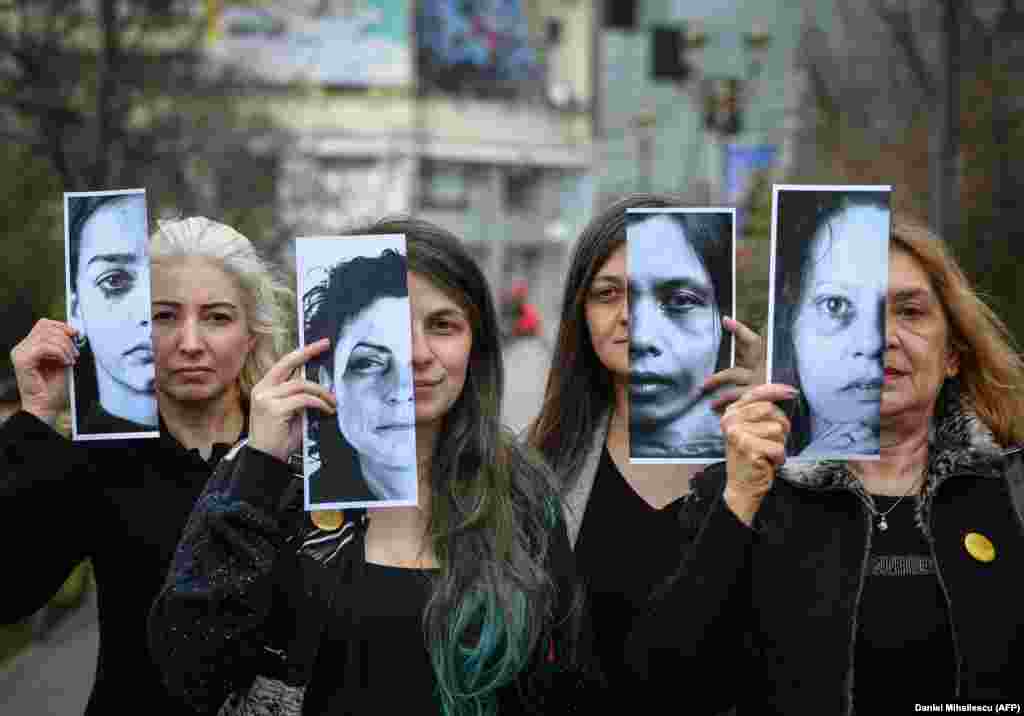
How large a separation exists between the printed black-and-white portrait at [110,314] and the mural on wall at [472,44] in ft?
228

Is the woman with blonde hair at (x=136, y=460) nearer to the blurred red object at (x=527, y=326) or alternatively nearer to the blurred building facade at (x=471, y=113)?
the blurred red object at (x=527, y=326)

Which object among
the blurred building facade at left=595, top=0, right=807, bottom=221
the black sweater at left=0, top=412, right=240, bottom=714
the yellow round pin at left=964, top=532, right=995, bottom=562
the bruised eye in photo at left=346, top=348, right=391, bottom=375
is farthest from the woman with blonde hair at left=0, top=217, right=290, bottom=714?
the blurred building facade at left=595, top=0, right=807, bottom=221

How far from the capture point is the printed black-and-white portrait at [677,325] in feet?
9.70

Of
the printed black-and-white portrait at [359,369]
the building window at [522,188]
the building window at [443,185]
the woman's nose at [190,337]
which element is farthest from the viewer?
the building window at [522,188]

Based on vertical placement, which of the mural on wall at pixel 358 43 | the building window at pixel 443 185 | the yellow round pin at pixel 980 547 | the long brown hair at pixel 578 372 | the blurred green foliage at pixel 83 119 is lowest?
the yellow round pin at pixel 980 547

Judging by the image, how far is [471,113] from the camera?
75938mm

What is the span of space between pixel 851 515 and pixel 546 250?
Result: 3119 inches

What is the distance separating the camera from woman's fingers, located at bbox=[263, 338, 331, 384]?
105 inches

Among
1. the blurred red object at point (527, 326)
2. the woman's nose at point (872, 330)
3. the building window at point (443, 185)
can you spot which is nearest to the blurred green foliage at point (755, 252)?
the blurred red object at point (527, 326)

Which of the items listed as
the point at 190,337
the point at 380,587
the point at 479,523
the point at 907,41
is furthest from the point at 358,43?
the point at 380,587

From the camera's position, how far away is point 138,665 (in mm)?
3100

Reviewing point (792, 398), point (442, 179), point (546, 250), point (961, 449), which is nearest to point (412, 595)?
point (792, 398)

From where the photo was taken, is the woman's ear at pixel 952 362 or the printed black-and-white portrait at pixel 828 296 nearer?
the printed black-and-white portrait at pixel 828 296

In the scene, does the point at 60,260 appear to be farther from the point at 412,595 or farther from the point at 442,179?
the point at 442,179
